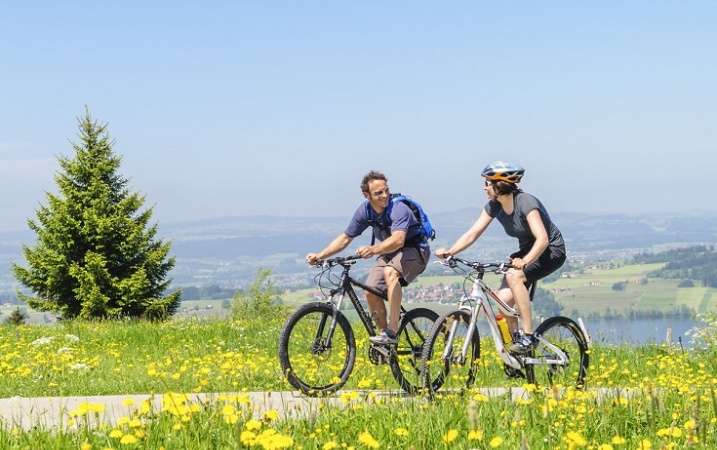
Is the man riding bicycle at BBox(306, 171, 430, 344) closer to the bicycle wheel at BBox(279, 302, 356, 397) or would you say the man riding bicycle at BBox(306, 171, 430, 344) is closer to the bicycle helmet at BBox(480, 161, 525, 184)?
the bicycle wheel at BBox(279, 302, 356, 397)

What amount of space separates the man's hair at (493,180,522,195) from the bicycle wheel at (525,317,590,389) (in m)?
1.47

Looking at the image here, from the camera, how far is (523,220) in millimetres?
7832

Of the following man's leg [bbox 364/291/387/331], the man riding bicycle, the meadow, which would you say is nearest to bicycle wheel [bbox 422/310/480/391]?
the meadow

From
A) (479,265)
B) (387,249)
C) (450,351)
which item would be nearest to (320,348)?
(387,249)

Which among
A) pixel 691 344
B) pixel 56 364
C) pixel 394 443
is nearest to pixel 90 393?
pixel 56 364

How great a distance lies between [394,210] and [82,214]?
27.5 meters

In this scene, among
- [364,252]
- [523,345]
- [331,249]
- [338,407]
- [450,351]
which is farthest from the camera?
[331,249]

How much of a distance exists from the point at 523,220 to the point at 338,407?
3.05 metres

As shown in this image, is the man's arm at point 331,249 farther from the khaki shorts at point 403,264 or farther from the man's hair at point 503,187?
the man's hair at point 503,187

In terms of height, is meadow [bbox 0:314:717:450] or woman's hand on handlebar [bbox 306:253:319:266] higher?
woman's hand on handlebar [bbox 306:253:319:266]

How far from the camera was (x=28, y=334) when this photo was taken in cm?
1452

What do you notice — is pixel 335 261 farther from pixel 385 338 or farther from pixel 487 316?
pixel 487 316

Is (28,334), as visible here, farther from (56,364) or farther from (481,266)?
(481,266)

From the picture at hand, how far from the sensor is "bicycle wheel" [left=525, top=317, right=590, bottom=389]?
26.9ft
